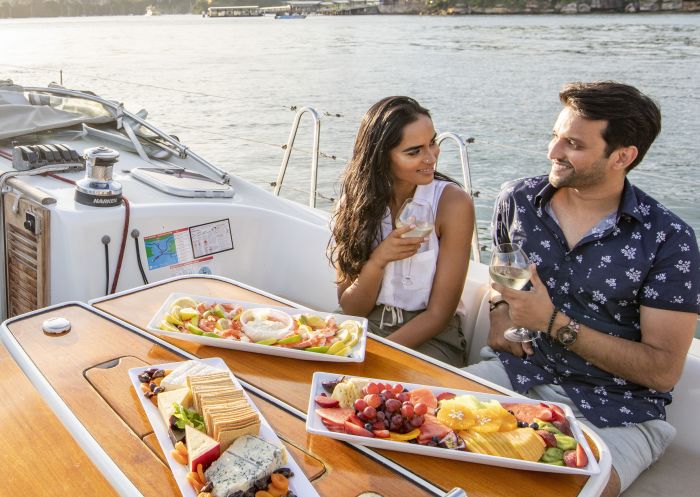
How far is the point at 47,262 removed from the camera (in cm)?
264

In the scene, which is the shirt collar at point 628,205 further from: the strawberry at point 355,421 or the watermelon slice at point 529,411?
the strawberry at point 355,421

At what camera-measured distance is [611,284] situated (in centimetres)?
188

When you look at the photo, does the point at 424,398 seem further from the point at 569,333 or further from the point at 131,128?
the point at 131,128

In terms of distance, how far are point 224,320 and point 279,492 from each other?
0.71m

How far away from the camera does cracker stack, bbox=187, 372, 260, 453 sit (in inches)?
49.4

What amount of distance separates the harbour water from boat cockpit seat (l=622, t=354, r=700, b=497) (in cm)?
134

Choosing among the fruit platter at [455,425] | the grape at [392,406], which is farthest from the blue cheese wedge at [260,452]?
the grape at [392,406]

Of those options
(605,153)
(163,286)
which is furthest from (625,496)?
(163,286)

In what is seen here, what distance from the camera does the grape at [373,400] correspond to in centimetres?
138

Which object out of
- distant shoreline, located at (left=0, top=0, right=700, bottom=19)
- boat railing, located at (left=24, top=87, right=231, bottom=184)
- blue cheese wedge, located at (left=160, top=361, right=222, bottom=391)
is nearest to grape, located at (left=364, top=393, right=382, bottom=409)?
blue cheese wedge, located at (left=160, top=361, right=222, bottom=391)

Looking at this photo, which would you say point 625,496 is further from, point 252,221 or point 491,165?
point 491,165

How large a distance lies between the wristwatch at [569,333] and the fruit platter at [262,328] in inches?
20.8

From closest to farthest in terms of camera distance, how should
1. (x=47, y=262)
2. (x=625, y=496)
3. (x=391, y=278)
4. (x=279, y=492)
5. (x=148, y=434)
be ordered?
A: (x=279, y=492)
(x=148, y=434)
(x=625, y=496)
(x=391, y=278)
(x=47, y=262)

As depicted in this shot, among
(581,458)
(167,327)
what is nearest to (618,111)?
(581,458)
